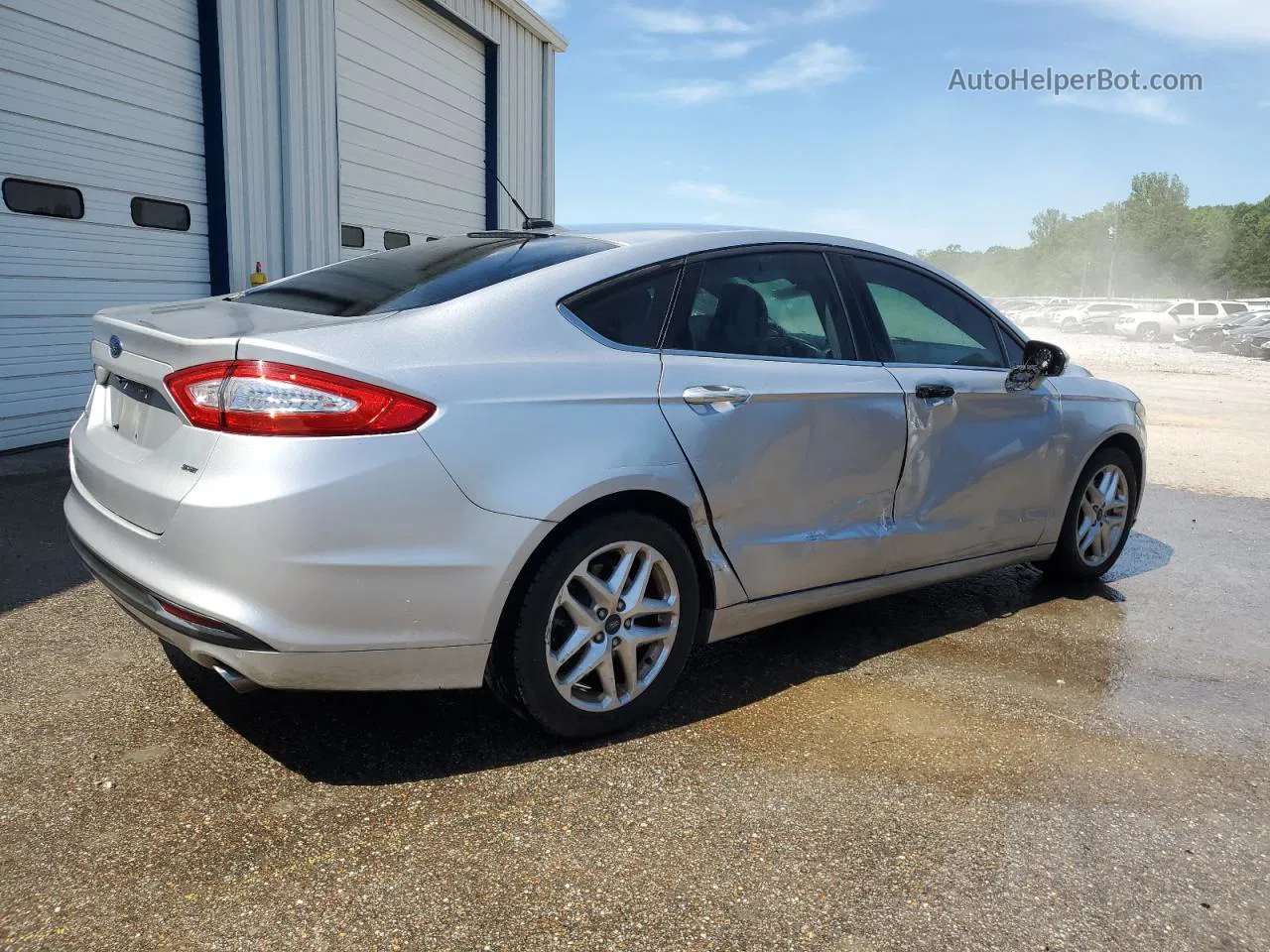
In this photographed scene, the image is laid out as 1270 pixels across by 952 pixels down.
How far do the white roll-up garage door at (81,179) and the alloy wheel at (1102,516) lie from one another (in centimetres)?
665

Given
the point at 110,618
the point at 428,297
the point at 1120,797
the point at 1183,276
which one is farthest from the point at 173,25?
the point at 1183,276

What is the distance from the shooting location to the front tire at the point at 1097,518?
4.57m

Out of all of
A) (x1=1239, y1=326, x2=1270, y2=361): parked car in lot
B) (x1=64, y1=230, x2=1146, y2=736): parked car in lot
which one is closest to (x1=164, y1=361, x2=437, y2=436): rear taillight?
(x1=64, y1=230, x2=1146, y2=736): parked car in lot

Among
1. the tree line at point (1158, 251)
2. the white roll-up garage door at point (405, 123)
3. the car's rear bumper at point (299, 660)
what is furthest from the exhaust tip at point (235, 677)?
the tree line at point (1158, 251)

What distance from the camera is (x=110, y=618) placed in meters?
3.78

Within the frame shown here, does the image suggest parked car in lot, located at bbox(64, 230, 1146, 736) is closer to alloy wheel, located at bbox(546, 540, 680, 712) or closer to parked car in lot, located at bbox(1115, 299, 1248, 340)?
alloy wheel, located at bbox(546, 540, 680, 712)

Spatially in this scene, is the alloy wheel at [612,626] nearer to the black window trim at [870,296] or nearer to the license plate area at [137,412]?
the license plate area at [137,412]

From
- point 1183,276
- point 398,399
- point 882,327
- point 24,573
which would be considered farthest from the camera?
point 1183,276

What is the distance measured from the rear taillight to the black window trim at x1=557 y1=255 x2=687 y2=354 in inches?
24.9

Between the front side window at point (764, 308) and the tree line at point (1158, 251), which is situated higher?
the tree line at point (1158, 251)

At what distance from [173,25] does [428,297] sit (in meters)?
6.50

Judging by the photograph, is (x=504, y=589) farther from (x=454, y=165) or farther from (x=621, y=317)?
(x=454, y=165)

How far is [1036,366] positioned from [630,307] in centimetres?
207

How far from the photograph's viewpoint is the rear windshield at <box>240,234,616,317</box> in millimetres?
2832
